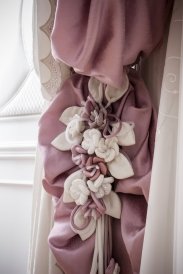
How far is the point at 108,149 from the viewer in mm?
514

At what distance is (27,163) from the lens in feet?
3.11

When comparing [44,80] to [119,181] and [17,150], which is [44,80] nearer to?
[119,181]

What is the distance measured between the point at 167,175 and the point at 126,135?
4.5 inches

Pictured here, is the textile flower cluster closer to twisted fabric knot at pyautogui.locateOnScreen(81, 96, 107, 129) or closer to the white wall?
twisted fabric knot at pyautogui.locateOnScreen(81, 96, 107, 129)

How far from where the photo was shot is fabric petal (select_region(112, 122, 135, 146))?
0.49 m

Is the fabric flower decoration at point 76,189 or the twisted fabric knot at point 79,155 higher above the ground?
the twisted fabric knot at point 79,155

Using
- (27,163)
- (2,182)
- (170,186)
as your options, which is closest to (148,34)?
(170,186)

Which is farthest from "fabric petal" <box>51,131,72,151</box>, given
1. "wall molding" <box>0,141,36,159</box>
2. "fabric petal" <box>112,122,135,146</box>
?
"wall molding" <box>0,141,36,159</box>

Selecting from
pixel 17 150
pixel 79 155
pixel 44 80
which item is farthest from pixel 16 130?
pixel 79 155

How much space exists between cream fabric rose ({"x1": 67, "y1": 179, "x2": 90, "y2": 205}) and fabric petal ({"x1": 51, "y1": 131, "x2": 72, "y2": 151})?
0.08m

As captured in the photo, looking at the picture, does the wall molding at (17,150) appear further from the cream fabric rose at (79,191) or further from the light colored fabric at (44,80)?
the cream fabric rose at (79,191)

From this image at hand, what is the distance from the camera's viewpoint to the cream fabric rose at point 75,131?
1.77ft

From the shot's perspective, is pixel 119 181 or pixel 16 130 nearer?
pixel 119 181

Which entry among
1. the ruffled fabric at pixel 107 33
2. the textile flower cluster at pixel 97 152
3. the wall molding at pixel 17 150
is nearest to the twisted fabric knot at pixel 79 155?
Answer: the textile flower cluster at pixel 97 152
